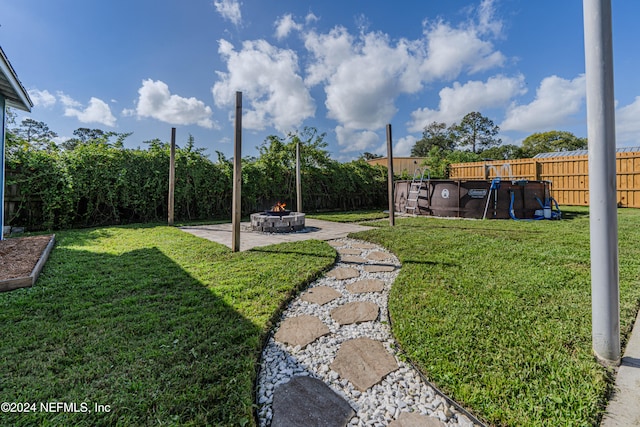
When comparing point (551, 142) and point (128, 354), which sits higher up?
point (551, 142)

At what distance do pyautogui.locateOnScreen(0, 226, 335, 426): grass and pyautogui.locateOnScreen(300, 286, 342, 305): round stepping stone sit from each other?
15 centimetres

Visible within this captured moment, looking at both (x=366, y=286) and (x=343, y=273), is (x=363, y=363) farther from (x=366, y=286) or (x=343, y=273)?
(x=343, y=273)

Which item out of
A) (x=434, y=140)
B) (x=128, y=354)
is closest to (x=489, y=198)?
(x=128, y=354)

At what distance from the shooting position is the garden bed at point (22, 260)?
2.76 meters

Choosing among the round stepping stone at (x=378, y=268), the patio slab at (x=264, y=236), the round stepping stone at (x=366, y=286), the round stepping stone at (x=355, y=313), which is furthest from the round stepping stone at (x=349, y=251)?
the round stepping stone at (x=355, y=313)

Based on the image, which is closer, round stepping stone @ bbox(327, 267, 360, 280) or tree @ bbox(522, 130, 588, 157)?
round stepping stone @ bbox(327, 267, 360, 280)

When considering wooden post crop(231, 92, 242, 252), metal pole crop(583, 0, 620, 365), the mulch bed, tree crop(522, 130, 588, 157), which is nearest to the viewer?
metal pole crop(583, 0, 620, 365)

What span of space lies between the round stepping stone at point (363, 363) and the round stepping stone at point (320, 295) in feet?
2.36

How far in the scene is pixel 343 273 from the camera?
3379mm

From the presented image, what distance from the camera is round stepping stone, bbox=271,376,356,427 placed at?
124cm

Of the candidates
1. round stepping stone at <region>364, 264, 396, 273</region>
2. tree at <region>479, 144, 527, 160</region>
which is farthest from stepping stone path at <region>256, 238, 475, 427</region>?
tree at <region>479, 144, 527, 160</region>

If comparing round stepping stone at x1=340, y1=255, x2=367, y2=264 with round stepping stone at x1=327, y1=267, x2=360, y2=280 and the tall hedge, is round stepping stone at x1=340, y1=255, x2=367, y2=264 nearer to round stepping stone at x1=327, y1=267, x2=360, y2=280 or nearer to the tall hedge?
round stepping stone at x1=327, y1=267, x2=360, y2=280

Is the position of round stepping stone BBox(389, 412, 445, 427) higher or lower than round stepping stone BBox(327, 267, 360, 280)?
lower

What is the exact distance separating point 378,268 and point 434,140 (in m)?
39.6
